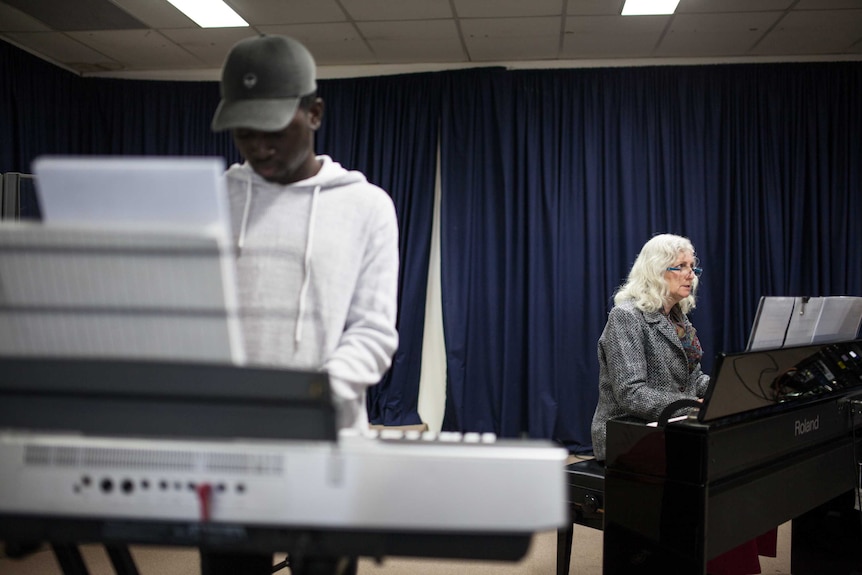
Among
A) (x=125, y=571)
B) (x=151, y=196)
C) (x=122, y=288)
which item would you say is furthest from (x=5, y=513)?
(x=125, y=571)

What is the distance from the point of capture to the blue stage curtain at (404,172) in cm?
497

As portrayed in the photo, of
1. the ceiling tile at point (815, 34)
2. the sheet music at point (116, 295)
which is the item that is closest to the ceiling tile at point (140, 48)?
the ceiling tile at point (815, 34)

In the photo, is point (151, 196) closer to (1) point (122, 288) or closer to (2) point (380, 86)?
(1) point (122, 288)

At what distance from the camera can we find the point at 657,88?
477 centimetres

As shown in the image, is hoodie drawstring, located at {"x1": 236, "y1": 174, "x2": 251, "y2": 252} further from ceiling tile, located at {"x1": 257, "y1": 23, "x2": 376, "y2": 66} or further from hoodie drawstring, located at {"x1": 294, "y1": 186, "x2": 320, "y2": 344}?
ceiling tile, located at {"x1": 257, "y1": 23, "x2": 376, "y2": 66}

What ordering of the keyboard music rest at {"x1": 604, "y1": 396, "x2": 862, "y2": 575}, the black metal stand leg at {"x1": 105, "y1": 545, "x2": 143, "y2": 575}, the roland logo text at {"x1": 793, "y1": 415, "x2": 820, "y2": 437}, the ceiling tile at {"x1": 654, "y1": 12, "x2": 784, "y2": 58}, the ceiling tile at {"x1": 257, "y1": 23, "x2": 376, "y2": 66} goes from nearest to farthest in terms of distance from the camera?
the black metal stand leg at {"x1": 105, "y1": 545, "x2": 143, "y2": 575}, the keyboard music rest at {"x1": 604, "y1": 396, "x2": 862, "y2": 575}, the roland logo text at {"x1": 793, "y1": 415, "x2": 820, "y2": 437}, the ceiling tile at {"x1": 654, "y1": 12, "x2": 784, "y2": 58}, the ceiling tile at {"x1": 257, "y1": 23, "x2": 376, "y2": 66}

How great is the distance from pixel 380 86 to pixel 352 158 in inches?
21.0

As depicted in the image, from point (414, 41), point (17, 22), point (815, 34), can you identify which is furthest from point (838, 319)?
point (17, 22)

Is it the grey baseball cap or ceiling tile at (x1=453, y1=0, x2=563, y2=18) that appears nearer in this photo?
the grey baseball cap

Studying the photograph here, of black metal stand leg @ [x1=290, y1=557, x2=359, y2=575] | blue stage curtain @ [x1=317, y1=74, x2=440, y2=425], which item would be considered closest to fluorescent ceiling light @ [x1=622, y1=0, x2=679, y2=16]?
blue stage curtain @ [x1=317, y1=74, x2=440, y2=425]

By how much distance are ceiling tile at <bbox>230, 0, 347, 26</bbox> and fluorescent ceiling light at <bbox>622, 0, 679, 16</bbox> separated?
1.57 metres

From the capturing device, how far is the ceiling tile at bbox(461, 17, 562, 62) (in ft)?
13.8

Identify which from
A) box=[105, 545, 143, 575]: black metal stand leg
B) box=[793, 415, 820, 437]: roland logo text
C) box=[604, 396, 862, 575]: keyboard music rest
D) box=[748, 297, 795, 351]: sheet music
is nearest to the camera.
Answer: box=[105, 545, 143, 575]: black metal stand leg

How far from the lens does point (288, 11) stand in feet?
13.4
